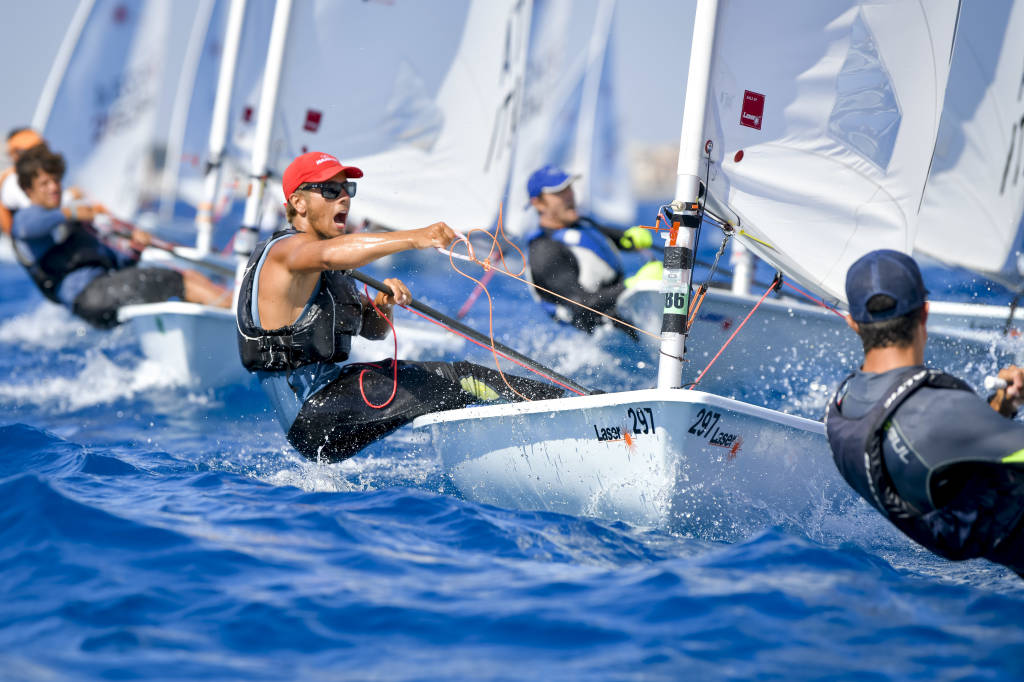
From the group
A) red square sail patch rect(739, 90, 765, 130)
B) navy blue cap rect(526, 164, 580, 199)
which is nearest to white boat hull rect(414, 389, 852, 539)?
red square sail patch rect(739, 90, 765, 130)

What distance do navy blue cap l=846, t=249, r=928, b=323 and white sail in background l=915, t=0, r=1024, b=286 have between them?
14.3ft

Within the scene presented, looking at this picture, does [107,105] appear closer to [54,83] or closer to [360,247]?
[54,83]

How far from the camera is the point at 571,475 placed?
12.0 feet

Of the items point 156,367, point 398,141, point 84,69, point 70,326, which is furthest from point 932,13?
point 84,69

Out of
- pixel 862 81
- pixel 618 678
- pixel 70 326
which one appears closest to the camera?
pixel 618 678

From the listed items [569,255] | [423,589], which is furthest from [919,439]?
[569,255]

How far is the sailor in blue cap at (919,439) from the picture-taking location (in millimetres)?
2539

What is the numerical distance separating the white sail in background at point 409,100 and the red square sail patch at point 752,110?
3.14 metres

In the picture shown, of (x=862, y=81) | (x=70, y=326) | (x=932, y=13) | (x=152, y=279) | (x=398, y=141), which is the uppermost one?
(x=932, y=13)

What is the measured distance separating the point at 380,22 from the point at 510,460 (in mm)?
4498

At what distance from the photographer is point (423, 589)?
9.82ft

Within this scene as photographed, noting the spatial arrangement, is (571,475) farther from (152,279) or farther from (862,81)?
(152,279)

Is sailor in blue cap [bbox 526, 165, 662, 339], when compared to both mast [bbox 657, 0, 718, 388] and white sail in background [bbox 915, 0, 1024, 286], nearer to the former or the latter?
white sail in background [bbox 915, 0, 1024, 286]

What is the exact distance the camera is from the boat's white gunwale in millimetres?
3285
